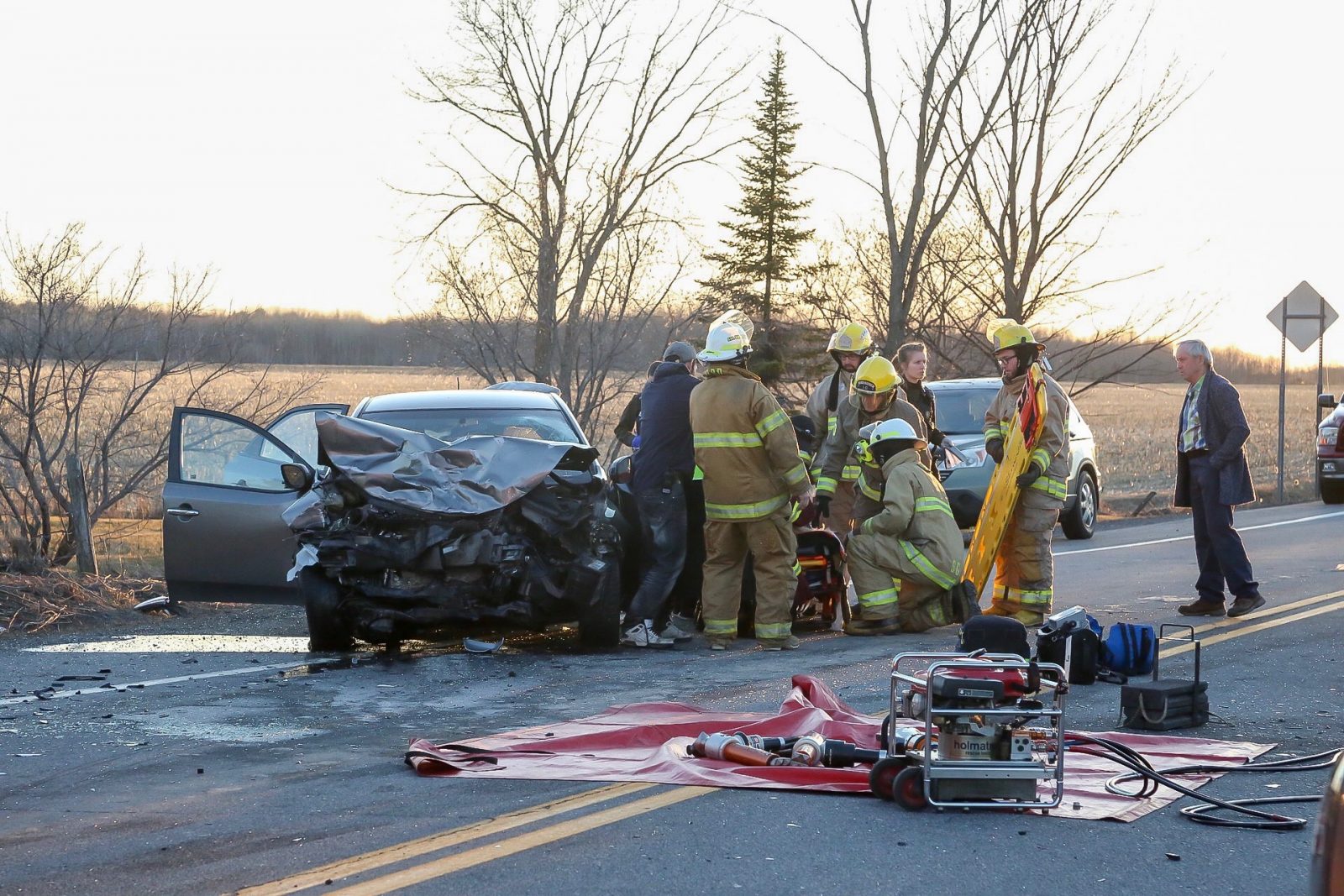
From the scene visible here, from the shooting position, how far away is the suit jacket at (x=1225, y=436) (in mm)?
10664

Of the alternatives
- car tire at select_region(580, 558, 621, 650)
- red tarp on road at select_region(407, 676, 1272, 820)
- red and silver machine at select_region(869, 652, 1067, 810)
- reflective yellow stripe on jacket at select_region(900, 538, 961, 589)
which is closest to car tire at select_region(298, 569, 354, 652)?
car tire at select_region(580, 558, 621, 650)

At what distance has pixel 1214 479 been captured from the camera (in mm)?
10781

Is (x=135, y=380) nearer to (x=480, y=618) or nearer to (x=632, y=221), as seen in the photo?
(x=480, y=618)

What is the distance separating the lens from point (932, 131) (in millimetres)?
21156

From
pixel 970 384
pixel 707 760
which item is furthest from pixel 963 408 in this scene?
pixel 707 760

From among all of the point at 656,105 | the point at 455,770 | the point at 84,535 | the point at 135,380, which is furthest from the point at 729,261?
the point at 455,770

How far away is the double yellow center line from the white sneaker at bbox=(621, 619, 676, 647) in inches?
149

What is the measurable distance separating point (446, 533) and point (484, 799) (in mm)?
3389

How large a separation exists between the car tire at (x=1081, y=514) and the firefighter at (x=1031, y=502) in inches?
266

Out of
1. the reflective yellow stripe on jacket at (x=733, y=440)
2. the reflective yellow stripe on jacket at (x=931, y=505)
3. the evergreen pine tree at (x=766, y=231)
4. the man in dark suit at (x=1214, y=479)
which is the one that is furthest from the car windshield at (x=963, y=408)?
the evergreen pine tree at (x=766, y=231)

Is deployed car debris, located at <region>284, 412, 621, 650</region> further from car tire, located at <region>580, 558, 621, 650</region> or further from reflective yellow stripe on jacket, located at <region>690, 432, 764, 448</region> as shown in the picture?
reflective yellow stripe on jacket, located at <region>690, 432, 764, 448</region>

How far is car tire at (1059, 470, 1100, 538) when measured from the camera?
17188 millimetres

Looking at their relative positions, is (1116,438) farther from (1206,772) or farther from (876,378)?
(1206,772)

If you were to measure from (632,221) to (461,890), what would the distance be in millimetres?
21021
